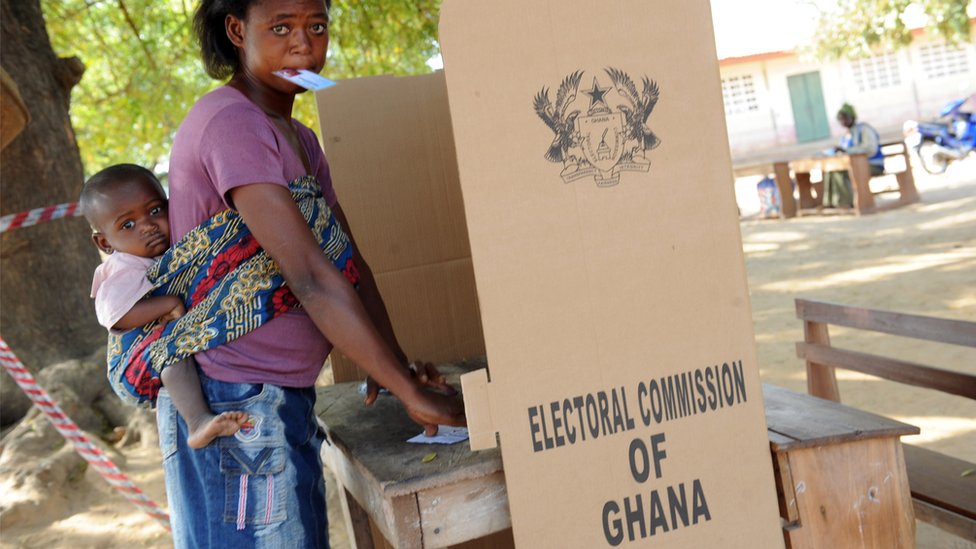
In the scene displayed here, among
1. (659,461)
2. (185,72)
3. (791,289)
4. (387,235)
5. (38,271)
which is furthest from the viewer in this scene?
(185,72)

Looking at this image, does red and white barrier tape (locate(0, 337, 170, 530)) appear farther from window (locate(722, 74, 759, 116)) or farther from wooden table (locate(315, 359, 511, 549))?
window (locate(722, 74, 759, 116))

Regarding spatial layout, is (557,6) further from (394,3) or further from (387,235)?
(394,3)

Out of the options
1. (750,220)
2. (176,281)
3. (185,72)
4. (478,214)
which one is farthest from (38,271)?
(750,220)

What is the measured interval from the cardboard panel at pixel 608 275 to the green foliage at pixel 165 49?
461 cm

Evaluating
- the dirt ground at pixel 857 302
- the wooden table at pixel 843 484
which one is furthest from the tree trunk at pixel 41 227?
the wooden table at pixel 843 484

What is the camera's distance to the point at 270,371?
62.2 inches

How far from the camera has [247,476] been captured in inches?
59.7

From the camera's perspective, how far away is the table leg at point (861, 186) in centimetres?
1091

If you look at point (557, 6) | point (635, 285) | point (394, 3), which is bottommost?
point (635, 285)

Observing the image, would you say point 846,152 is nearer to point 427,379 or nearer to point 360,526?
point 360,526

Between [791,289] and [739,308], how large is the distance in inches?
263

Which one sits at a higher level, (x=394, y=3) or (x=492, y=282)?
(x=394, y=3)

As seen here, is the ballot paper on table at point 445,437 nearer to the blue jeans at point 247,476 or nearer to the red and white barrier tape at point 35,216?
the blue jeans at point 247,476

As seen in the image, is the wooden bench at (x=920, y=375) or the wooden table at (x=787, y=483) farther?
the wooden bench at (x=920, y=375)
